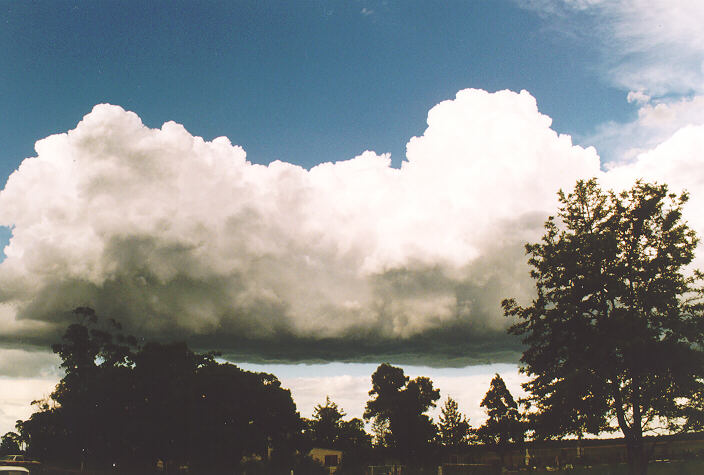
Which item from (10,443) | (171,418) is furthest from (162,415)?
(10,443)

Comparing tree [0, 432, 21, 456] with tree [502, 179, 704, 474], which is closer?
tree [502, 179, 704, 474]

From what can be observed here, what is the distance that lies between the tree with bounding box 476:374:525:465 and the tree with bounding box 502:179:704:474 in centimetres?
6273

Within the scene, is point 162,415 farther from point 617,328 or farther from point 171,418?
point 617,328

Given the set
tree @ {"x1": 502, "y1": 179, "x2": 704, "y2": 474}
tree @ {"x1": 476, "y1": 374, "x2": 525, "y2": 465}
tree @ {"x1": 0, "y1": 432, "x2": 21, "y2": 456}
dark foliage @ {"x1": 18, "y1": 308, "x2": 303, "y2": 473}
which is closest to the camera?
tree @ {"x1": 502, "y1": 179, "x2": 704, "y2": 474}

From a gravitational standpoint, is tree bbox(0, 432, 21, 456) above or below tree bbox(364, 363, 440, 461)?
below

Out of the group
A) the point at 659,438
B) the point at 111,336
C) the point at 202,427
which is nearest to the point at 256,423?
the point at 202,427

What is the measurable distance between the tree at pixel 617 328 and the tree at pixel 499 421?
6273 cm

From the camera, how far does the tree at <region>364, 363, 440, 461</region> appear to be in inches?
3757

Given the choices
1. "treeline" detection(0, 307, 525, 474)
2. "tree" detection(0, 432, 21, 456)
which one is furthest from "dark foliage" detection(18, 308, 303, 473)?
"tree" detection(0, 432, 21, 456)

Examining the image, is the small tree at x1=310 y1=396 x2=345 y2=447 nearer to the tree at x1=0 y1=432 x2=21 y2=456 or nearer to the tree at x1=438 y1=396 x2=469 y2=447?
the tree at x1=438 y1=396 x2=469 y2=447

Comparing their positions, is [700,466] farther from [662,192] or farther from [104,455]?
[104,455]

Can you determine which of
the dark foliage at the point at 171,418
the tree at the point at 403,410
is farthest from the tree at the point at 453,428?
the dark foliage at the point at 171,418

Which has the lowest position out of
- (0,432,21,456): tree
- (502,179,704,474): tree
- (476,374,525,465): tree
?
(0,432,21,456): tree

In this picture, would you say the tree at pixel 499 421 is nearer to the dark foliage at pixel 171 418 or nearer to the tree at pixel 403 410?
the tree at pixel 403 410
